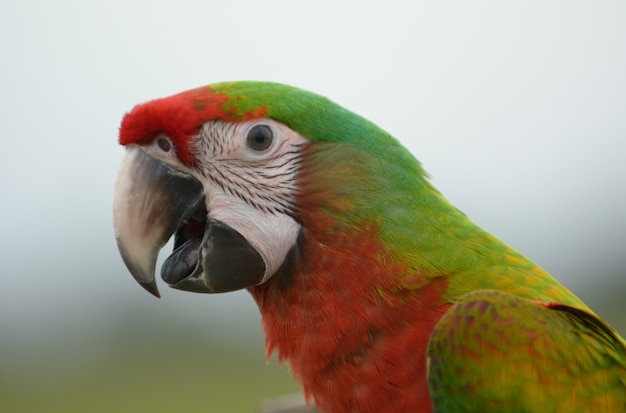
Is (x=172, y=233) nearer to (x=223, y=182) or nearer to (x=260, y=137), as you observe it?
(x=223, y=182)

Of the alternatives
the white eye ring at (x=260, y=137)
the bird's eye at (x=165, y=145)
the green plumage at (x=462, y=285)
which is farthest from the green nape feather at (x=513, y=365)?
the bird's eye at (x=165, y=145)

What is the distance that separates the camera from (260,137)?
212 cm

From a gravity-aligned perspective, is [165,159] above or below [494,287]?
above

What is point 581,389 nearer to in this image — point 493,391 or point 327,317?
point 493,391

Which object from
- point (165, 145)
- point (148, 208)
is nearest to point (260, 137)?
point (165, 145)

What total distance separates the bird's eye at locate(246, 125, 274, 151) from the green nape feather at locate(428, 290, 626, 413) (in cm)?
71

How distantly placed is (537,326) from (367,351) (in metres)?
0.45

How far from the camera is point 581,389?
1880 mm

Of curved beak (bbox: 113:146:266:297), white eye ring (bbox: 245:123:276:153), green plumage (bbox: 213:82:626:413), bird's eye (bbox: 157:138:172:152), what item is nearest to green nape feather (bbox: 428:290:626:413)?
green plumage (bbox: 213:82:626:413)

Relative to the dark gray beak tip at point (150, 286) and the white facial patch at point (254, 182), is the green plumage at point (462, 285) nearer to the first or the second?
the white facial patch at point (254, 182)

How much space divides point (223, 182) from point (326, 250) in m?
0.36

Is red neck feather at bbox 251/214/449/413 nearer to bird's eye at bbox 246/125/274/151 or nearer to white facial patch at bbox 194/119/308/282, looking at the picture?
white facial patch at bbox 194/119/308/282

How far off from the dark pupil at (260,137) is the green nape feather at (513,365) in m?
0.71

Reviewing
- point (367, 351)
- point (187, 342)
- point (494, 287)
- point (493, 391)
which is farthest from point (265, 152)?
point (187, 342)
